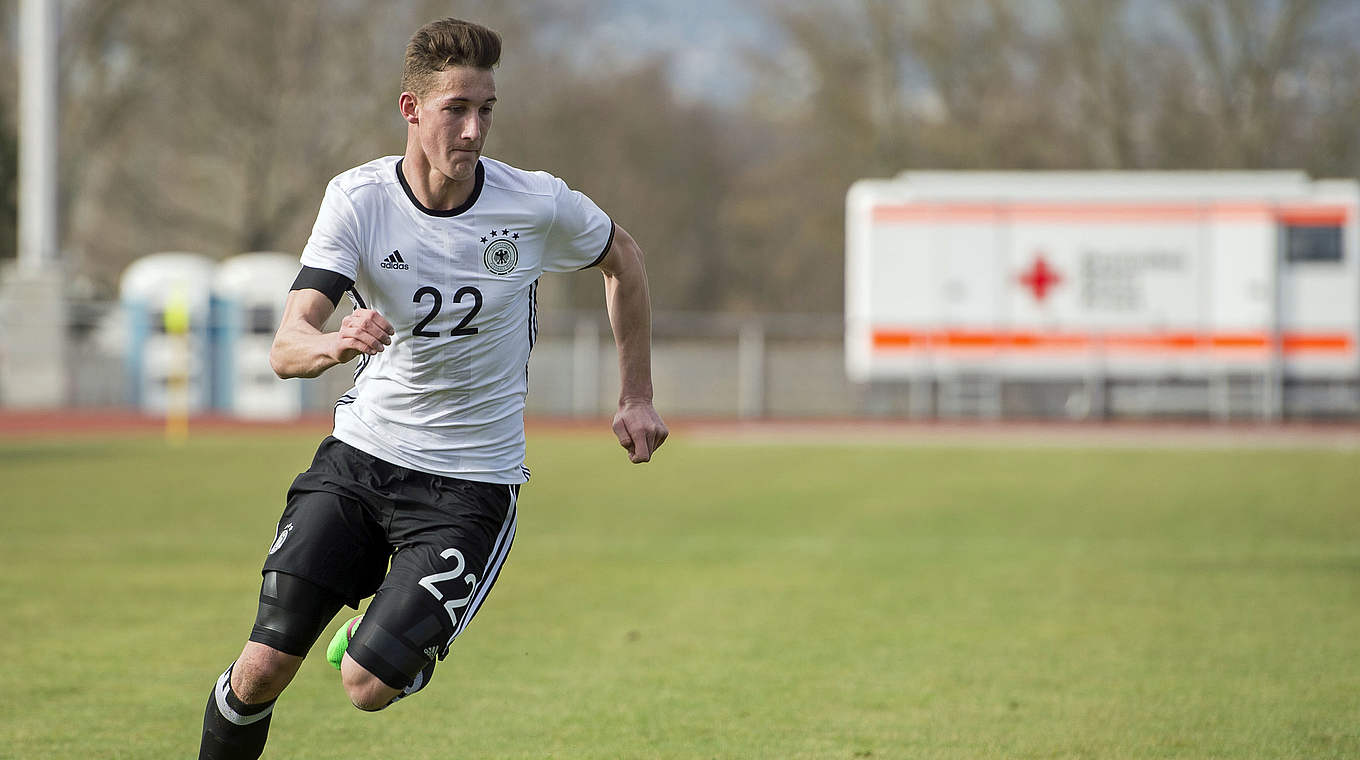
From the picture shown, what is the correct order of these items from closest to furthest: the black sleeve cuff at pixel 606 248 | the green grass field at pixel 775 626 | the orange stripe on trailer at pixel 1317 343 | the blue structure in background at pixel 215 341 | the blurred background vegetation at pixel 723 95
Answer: the black sleeve cuff at pixel 606 248 → the green grass field at pixel 775 626 → the orange stripe on trailer at pixel 1317 343 → the blue structure in background at pixel 215 341 → the blurred background vegetation at pixel 723 95

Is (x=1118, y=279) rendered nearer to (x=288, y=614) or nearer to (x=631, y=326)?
(x=631, y=326)

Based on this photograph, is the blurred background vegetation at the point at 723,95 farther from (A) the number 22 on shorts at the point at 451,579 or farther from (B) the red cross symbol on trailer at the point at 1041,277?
(A) the number 22 on shorts at the point at 451,579

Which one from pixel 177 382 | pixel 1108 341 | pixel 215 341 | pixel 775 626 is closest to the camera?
pixel 775 626

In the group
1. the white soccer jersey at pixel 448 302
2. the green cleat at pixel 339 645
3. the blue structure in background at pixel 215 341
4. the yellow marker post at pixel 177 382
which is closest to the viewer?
the white soccer jersey at pixel 448 302

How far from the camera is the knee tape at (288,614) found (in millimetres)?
4398

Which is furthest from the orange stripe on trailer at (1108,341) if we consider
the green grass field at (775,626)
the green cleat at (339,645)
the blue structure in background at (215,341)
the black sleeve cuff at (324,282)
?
the black sleeve cuff at (324,282)

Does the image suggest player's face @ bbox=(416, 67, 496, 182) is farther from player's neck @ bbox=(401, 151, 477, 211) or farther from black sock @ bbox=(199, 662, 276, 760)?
black sock @ bbox=(199, 662, 276, 760)

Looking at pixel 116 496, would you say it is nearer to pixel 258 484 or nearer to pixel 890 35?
pixel 258 484

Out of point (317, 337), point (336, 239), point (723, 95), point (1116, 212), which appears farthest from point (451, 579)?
point (723, 95)

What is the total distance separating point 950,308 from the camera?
91.1 feet

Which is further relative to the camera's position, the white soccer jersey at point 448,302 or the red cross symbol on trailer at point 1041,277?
the red cross symbol on trailer at point 1041,277

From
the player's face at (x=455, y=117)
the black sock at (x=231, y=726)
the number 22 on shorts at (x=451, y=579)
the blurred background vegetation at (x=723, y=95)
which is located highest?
the blurred background vegetation at (x=723, y=95)

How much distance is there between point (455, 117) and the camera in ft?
14.3

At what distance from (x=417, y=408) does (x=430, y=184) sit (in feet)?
2.21
